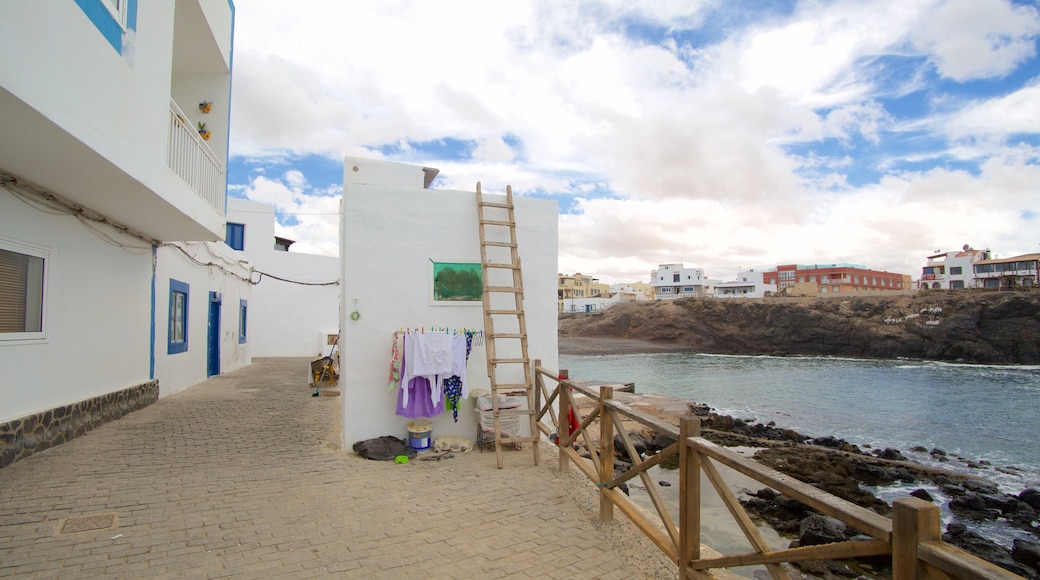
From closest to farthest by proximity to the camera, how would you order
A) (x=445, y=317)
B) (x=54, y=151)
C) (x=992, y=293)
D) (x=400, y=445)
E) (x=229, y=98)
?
(x=54, y=151) → (x=400, y=445) → (x=445, y=317) → (x=229, y=98) → (x=992, y=293)

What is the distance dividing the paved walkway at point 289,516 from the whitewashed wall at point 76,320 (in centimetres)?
81

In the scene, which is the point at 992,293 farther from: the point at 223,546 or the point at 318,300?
the point at 223,546

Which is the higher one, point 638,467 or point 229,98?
point 229,98

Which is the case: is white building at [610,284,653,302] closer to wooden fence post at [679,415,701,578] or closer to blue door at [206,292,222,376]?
blue door at [206,292,222,376]

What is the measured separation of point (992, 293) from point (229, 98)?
5190cm

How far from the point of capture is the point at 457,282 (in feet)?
22.1

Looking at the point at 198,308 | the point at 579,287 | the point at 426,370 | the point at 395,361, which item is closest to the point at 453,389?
the point at 426,370

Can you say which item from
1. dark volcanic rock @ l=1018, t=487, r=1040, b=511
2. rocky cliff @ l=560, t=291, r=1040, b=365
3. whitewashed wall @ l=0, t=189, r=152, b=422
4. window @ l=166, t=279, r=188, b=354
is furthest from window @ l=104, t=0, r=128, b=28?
rocky cliff @ l=560, t=291, r=1040, b=365

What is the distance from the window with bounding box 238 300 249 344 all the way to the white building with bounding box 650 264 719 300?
69.6 m

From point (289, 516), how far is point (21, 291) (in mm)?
4687

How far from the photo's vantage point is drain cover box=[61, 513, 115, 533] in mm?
3906

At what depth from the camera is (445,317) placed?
21.8ft

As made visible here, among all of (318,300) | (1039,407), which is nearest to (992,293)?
(1039,407)

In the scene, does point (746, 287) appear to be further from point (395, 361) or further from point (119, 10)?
point (119, 10)
